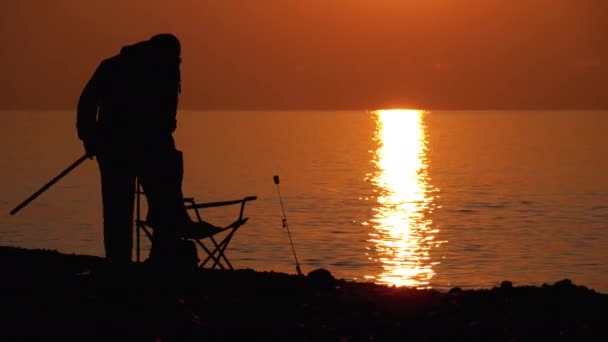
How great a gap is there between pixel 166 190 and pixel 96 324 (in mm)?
2980

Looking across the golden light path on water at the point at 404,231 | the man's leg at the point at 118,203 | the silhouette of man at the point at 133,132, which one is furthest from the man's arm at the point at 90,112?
the golden light path on water at the point at 404,231

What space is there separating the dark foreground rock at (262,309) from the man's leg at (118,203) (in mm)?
248

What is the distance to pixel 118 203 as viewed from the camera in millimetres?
11508

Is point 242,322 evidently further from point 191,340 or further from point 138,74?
point 138,74

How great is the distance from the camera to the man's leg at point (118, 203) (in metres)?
11.5

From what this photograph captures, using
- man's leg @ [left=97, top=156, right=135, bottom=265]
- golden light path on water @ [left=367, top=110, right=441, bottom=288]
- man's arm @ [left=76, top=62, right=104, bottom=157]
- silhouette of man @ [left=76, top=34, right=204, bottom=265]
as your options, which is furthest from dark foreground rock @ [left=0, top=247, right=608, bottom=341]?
golden light path on water @ [left=367, top=110, right=441, bottom=288]

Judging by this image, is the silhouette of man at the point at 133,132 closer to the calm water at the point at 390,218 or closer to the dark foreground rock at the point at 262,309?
the dark foreground rock at the point at 262,309

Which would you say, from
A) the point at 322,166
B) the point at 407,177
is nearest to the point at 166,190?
the point at 407,177

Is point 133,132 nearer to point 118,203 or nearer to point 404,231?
point 118,203

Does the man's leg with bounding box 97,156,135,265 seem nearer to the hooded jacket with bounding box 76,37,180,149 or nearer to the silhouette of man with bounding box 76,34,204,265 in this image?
the silhouette of man with bounding box 76,34,204,265

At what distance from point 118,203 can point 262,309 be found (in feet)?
6.88

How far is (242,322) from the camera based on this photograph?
9.66m

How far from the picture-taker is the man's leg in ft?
37.6

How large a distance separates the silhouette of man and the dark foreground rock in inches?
24.4
